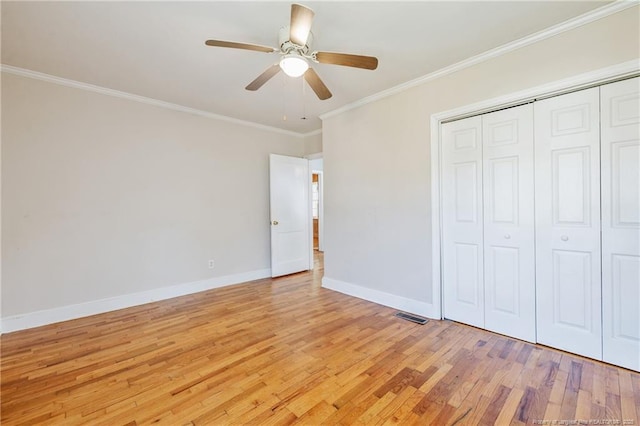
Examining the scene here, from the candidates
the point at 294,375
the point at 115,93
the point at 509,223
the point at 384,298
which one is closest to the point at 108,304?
the point at 115,93

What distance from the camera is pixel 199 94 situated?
135 inches

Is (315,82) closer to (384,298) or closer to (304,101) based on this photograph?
(304,101)

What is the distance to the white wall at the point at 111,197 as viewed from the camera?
2.85 m

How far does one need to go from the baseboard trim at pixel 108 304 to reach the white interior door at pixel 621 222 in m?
4.29

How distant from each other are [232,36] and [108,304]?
336cm

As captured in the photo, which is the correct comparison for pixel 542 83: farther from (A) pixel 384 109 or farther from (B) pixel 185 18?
(B) pixel 185 18


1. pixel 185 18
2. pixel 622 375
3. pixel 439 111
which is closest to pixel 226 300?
pixel 185 18

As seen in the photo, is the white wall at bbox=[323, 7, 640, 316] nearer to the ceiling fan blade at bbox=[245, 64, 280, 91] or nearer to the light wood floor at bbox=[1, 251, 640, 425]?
the light wood floor at bbox=[1, 251, 640, 425]

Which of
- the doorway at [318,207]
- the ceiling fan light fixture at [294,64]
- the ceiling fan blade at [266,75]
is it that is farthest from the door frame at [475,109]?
the doorway at [318,207]

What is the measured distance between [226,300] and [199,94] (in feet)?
8.89

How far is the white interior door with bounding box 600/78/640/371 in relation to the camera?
6.47 feet

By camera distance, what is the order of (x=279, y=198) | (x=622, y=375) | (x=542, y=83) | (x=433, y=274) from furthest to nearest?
(x=279, y=198) → (x=433, y=274) → (x=542, y=83) → (x=622, y=375)

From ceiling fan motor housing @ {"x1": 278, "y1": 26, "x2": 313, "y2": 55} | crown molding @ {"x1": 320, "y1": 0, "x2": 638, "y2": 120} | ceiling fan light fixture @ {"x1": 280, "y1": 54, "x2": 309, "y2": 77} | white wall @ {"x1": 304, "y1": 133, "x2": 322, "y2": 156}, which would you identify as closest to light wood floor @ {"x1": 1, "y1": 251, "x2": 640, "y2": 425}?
ceiling fan light fixture @ {"x1": 280, "y1": 54, "x2": 309, "y2": 77}

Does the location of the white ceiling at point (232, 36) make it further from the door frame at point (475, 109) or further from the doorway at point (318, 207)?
the doorway at point (318, 207)
